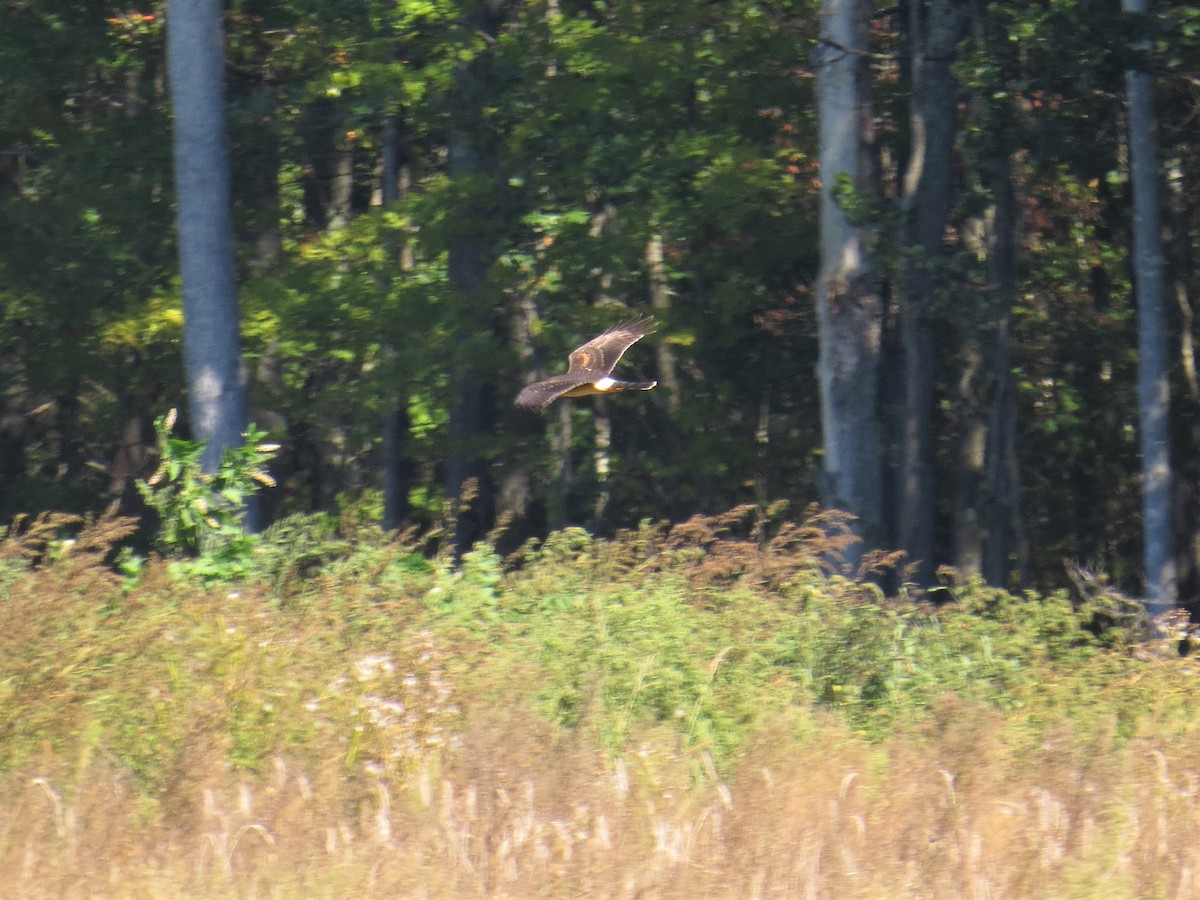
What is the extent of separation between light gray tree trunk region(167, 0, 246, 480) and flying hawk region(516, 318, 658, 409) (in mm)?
3479

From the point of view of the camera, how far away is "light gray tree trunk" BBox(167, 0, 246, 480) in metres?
11.6

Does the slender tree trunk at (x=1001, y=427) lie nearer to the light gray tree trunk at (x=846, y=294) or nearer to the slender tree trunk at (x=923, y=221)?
the slender tree trunk at (x=923, y=221)

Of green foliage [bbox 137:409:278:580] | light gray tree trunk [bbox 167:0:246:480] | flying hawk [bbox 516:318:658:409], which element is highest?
light gray tree trunk [bbox 167:0:246:480]

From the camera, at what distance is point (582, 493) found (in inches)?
616

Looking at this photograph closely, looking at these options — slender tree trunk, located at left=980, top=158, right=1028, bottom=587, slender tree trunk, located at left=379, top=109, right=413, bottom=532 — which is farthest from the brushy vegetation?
slender tree trunk, located at left=379, top=109, right=413, bottom=532

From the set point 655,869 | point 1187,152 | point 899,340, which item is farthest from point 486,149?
point 655,869

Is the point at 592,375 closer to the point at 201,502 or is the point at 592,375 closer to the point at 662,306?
the point at 201,502

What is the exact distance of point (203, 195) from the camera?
11.7 metres

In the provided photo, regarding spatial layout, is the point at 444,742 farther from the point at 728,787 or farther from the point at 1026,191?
the point at 1026,191

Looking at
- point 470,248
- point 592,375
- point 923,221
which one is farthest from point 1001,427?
point 592,375

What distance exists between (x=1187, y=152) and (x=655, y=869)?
12.7 metres

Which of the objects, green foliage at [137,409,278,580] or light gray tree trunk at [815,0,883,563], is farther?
light gray tree trunk at [815,0,883,563]

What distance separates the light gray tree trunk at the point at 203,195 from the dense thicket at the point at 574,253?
2233 mm

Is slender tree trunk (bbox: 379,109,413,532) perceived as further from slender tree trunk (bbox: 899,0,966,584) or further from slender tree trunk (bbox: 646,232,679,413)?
slender tree trunk (bbox: 899,0,966,584)
